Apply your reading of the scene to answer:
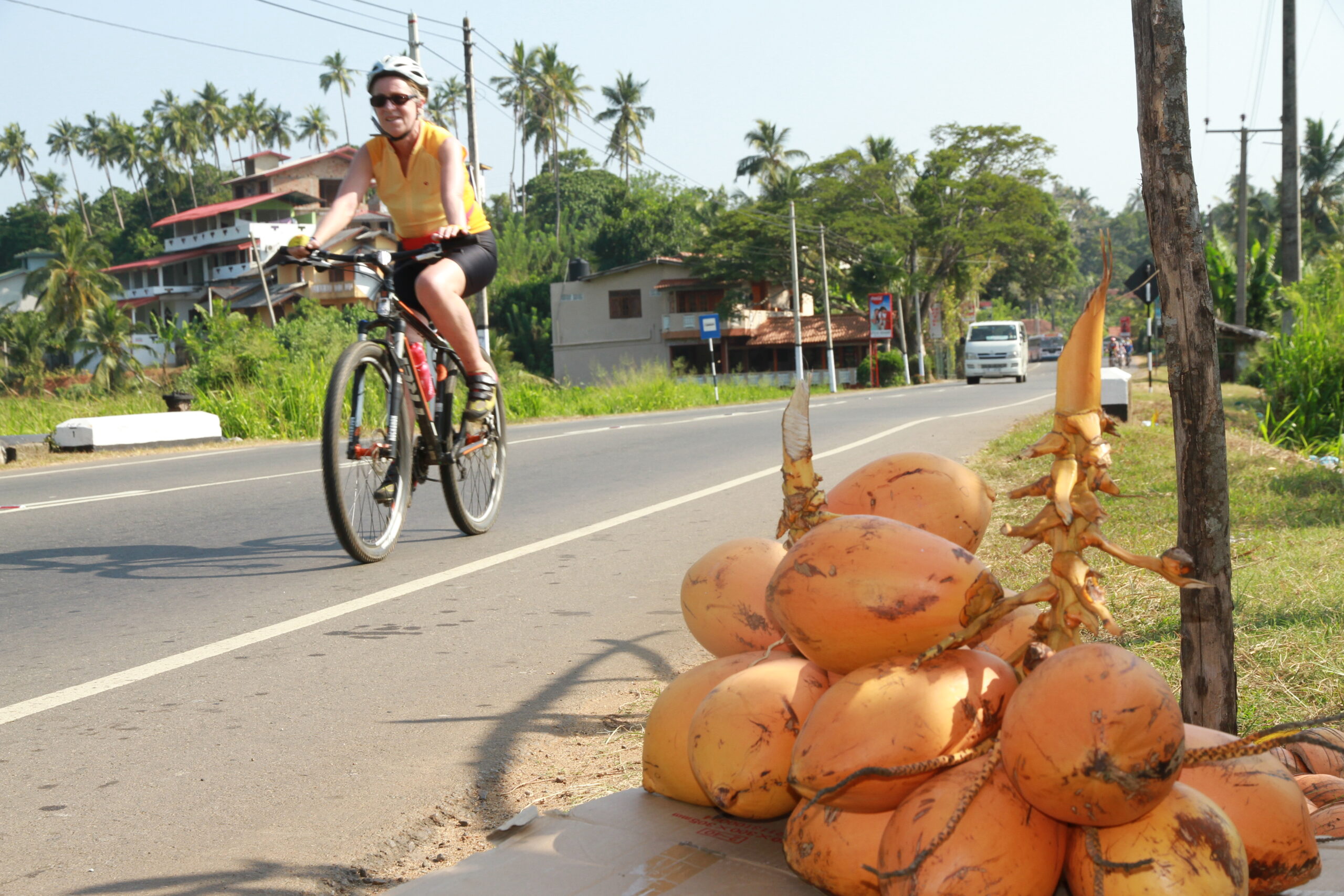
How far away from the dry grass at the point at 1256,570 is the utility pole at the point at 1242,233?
1526 centimetres

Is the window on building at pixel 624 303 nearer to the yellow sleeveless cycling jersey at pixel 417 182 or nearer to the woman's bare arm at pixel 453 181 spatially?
the yellow sleeveless cycling jersey at pixel 417 182

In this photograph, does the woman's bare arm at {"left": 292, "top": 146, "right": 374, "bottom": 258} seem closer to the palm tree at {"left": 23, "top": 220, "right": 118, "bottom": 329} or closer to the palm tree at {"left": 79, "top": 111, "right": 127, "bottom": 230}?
the palm tree at {"left": 23, "top": 220, "right": 118, "bottom": 329}

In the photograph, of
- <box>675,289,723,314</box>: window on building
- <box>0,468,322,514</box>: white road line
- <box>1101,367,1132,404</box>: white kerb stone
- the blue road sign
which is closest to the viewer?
<box>0,468,322,514</box>: white road line

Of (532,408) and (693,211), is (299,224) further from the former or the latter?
(532,408)

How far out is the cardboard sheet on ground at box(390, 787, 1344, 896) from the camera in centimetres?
166

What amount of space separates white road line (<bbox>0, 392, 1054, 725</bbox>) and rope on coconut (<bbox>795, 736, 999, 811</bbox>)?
2.57 meters

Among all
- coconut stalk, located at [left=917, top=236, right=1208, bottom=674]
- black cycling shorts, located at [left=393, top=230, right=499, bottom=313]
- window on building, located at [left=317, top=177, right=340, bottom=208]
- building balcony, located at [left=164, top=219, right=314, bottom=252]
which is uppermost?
window on building, located at [left=317, top=177, right=340, bottom=208]

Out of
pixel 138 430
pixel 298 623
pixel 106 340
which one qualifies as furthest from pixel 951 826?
pixel 106 340

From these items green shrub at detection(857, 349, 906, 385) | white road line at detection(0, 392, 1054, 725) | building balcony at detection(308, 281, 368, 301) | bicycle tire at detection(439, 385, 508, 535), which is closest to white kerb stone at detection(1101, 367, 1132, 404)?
white road line at detection(0, 392, 1054, 725)

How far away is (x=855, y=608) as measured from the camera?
1.63 meters

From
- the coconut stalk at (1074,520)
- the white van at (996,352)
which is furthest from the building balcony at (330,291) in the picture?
the coconut stalk at (1074,520)

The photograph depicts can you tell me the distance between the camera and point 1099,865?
4.62 ft

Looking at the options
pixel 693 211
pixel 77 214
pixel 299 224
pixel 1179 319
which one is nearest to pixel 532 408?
pixel 1179 319

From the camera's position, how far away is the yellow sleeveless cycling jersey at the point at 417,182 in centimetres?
508
